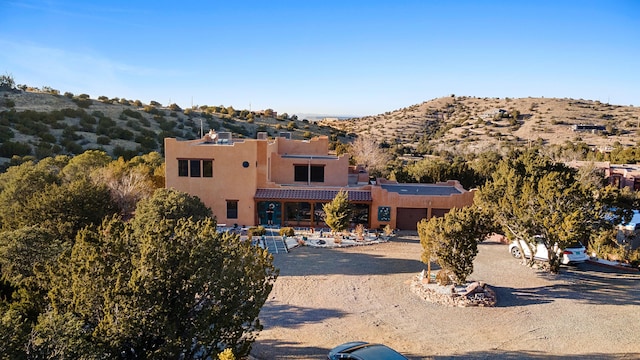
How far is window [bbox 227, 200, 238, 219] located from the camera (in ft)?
97.1

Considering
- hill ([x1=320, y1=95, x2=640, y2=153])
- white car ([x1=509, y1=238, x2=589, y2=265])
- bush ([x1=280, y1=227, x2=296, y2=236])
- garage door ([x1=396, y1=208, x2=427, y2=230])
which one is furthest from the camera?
hill ([x1=320, y1=95, x2=640, y2=153])

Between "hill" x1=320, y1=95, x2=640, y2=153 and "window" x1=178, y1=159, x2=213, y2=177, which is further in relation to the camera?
"hill" x1=320, y1=95, x2=640, y2=153

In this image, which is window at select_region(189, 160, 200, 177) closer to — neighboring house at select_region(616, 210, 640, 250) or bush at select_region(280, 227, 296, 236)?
bush at select_region(280, 227, 296, 236)

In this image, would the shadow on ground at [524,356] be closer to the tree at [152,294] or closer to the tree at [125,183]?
the tree at [152,294]

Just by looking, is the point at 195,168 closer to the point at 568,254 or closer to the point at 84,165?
the point at 84,165

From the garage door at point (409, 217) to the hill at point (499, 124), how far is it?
4087 centimetres

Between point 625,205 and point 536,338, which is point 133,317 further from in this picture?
point 625,205

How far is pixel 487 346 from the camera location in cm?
1382

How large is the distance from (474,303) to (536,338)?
112 inches

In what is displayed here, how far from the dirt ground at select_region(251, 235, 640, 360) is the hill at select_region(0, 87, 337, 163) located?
34205mm

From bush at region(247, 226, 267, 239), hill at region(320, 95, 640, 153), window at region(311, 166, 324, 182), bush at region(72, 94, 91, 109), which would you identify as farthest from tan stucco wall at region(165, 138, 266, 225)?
hill at region(320, 95, 640, 153)

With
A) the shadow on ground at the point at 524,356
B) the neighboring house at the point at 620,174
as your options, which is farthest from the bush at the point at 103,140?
the neighboring house at the point at 620,174

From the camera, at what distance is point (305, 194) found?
29.5 metres

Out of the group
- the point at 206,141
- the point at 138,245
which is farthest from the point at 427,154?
the point at 138,245
